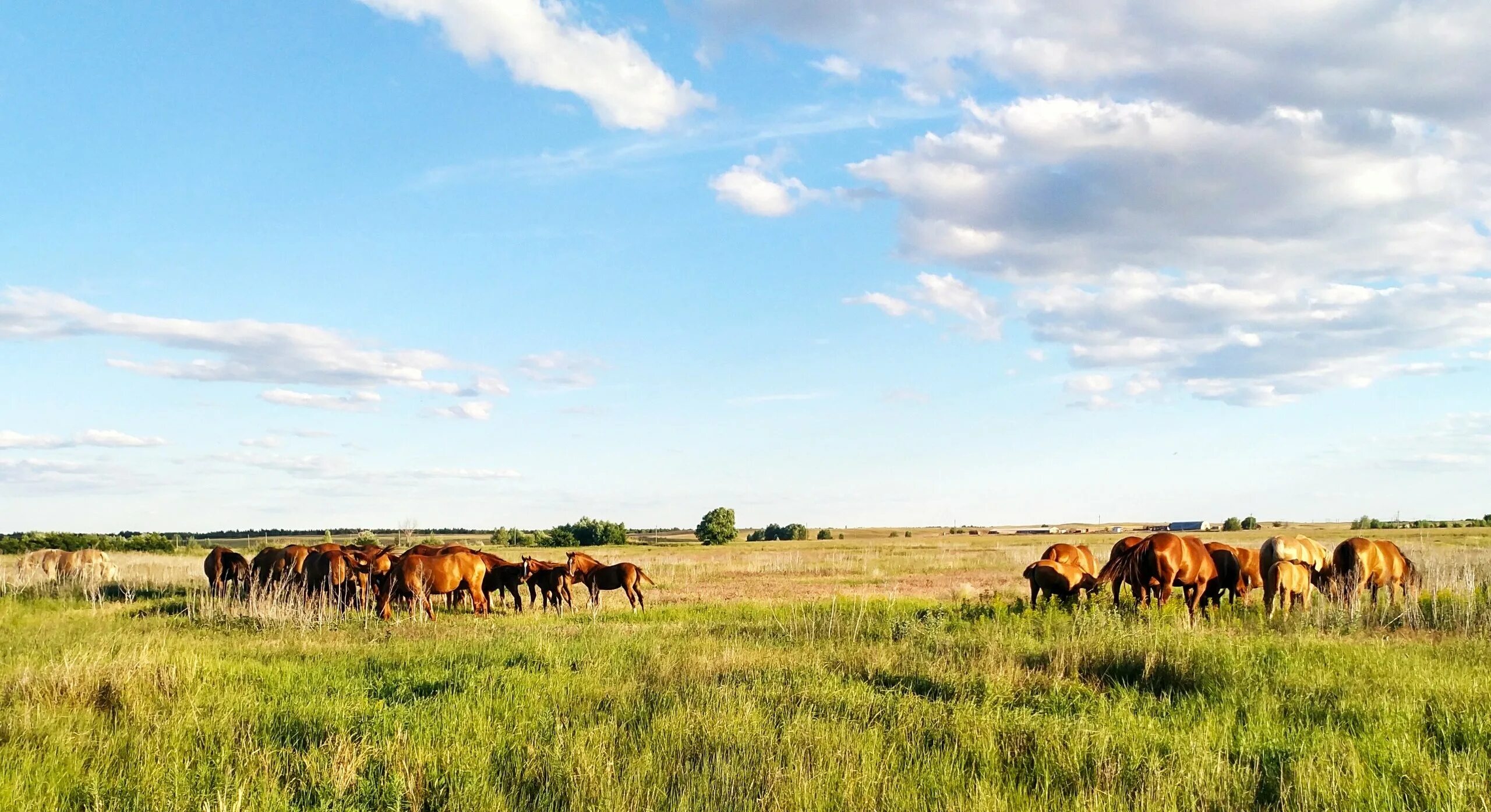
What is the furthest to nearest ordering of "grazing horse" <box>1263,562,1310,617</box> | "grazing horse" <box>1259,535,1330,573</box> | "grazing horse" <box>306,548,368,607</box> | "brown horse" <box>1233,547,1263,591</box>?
"grazing horse" <box>306,548,368,607</box> < "brown horse" <box>1233,547,1263,591</box> < "grazing horse" <box>1259,535,1330,573</box> < "grazing horse" <box>1263,562,1310,617</box>

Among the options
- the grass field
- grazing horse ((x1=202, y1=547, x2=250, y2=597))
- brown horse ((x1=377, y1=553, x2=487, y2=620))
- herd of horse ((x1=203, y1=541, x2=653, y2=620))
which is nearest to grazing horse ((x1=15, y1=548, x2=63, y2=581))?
grazing horse ((x1=202, y1=547, x2=250, y2=597))

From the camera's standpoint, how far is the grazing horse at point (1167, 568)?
16.5m

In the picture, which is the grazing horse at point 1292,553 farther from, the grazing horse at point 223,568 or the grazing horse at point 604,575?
the grazing horse at point 223,568

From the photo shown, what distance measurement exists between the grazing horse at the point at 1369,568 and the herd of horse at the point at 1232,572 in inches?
0.7

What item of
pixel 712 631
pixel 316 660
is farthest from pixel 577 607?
pixel 316 660

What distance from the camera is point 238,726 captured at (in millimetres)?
7426

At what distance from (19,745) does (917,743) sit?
6.91 meters

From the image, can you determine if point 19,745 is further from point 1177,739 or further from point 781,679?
point 1177,739

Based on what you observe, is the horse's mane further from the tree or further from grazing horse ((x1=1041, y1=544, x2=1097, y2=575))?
the tree

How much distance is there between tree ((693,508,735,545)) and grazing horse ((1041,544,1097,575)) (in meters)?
76.3

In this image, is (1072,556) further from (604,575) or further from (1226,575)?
(604,575)

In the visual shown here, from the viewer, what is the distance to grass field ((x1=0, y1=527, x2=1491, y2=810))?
5.69 m

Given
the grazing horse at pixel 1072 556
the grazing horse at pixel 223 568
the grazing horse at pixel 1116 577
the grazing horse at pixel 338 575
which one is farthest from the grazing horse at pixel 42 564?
the grazing horse at pixel 1116 577

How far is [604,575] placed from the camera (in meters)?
22.2
